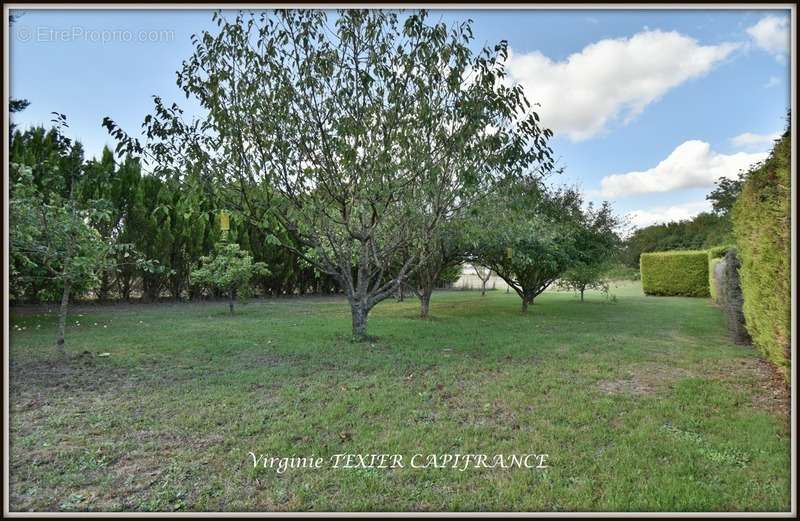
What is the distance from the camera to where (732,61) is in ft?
12.5

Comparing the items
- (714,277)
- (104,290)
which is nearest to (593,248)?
(714,277)

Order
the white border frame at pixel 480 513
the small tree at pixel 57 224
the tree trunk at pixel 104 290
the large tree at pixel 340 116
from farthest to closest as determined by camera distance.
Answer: the tree trunk at pixel 104 290 → the large tree at pixel 340 116 → the small tree at pixel 57 224 → the white border frame at pixel 480 513

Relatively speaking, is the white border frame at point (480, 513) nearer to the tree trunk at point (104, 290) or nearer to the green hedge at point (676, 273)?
the tree trunk at point (104, 290)

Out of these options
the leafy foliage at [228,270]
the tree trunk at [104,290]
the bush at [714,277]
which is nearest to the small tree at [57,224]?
the leafy foliage at [228,270]

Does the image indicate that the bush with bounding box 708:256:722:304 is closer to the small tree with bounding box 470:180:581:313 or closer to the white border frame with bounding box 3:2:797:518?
the small tree with bounding box 470:180:581:313

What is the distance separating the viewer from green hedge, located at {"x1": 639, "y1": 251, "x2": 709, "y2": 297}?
57.1ft

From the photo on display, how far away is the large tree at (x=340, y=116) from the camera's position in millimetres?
5191

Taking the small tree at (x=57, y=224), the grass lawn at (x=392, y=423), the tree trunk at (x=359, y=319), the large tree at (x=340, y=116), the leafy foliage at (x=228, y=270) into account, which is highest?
the large tree at (x=340, y=116)

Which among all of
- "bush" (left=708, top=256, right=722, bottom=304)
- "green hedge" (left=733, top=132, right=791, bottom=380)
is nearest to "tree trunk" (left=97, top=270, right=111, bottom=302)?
"green hedge" (left=733, top=132, right=791, bottom=380)

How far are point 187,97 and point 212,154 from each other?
2.70 ft

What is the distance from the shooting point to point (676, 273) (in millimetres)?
18141

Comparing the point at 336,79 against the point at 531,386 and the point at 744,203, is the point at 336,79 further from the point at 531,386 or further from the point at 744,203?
the point at 744,203

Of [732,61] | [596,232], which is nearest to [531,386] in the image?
[732,61]

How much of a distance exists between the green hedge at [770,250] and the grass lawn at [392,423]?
→ 1.88 feet
